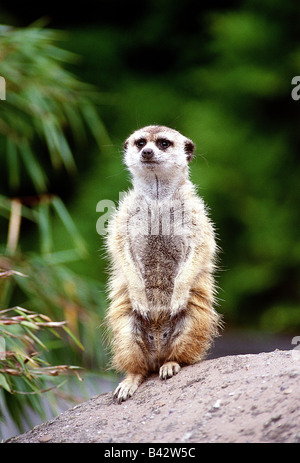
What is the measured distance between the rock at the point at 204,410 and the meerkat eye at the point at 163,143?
976 millimetres

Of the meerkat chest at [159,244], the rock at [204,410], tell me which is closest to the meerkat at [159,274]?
the meerkat chest at [159,244]

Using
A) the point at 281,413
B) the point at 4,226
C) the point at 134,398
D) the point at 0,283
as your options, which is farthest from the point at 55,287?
the point at 4,226

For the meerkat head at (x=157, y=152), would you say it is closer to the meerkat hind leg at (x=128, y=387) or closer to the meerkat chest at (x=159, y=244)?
the meerkat chest at (x=159, y=244)

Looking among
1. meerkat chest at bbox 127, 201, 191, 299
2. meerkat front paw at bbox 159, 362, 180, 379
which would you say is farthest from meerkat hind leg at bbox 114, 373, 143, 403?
meerkat chest at bbox 127, 201, 191, 299

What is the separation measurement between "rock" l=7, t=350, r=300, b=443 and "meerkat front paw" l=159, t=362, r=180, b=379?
0.9 inches

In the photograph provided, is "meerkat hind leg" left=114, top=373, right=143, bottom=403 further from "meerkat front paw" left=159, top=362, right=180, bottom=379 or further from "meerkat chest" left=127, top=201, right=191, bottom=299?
"meerkat chest" left=127, top=201, right=191, bottom=299

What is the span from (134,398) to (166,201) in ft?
2.73

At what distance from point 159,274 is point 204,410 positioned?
75 cm

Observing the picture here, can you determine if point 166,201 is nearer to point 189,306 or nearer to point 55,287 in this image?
point 189,306

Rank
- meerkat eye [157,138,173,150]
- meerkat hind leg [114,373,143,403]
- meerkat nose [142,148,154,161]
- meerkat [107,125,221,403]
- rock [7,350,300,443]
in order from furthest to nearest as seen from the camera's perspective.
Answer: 1. meerkat eye [157,138,173,150]
2. meerkat nose [142,148,154,161]
3. meerkat [107,125,221,403]
4. meerkat hind leg [114,373,143,403]
5. rock [7,350,300,443]

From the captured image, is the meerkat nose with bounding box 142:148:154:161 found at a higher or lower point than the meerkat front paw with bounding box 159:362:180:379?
higher

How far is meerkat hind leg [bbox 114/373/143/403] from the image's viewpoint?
2930 millimetres

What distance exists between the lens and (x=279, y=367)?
2680mm

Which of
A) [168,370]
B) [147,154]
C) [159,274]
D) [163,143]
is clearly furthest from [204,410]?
[163,143]
